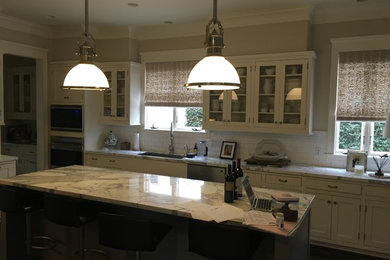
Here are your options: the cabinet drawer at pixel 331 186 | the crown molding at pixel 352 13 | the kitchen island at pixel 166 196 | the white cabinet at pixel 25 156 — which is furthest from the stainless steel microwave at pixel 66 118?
the crown molding at pixel 352 13

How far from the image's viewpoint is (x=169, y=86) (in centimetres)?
540

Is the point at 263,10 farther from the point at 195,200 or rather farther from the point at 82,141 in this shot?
the point at 82,141

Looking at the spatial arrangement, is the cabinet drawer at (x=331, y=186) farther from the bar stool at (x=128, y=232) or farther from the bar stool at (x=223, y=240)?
the bar stool at (x=128, y=232)

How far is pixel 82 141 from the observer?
5445 millimetres

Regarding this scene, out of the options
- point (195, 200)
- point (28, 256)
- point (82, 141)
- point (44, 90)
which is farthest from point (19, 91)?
point (195, 200)

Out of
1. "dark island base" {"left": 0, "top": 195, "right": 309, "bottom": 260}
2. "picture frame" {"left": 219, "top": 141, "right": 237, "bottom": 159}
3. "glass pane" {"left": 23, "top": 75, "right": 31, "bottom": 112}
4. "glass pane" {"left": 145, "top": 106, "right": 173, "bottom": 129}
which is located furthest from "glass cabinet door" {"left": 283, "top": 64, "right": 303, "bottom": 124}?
"glass pane" {"left": 23, "top": 75, "right": 31, "bottom": 112}

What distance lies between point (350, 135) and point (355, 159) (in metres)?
0.45

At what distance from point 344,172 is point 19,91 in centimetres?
628

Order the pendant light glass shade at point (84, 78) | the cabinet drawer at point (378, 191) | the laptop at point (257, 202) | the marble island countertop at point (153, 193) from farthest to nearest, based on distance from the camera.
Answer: the cabinet drawer at point (378, 191) < the pendant light glass shade at point (84, 78) < the laptop at point (257, 202) < the marble island countertop at point (153, 193)

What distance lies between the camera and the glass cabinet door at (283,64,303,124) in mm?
4230

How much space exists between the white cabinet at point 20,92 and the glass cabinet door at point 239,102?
4.27m

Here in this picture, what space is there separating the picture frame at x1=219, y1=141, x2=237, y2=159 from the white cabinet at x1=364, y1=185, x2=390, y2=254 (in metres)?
1.83

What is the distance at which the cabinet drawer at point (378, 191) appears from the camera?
3584 mm

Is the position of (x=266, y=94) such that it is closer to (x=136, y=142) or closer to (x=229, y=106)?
(x=229, y=106)
